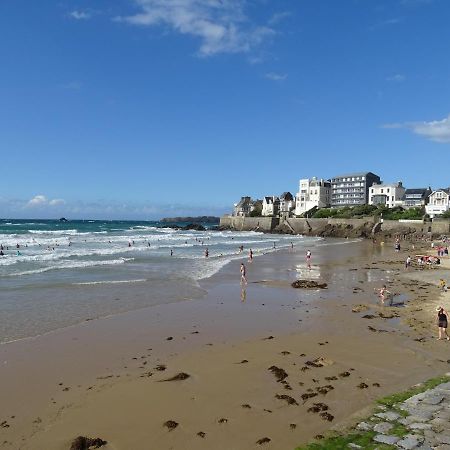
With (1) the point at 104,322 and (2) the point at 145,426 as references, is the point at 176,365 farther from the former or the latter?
(1) the point at 104,322

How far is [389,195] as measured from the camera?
111 meters

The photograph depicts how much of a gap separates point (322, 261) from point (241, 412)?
30.3 meters

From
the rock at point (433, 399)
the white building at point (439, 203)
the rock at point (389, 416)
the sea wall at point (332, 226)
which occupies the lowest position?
the rock at point (389, 416)

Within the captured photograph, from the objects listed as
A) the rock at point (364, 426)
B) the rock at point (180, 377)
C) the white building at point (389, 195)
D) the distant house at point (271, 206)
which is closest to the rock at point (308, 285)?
the rock at point (180, 377)

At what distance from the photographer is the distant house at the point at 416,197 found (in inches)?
4064

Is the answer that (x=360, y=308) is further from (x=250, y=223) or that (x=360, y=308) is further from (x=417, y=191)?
(x=417, y=191)

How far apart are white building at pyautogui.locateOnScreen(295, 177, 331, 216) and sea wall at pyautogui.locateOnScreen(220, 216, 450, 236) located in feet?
60.7

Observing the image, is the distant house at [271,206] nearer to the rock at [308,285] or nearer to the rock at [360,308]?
the rock at [308,285]

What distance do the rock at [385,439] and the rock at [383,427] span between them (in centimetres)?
16

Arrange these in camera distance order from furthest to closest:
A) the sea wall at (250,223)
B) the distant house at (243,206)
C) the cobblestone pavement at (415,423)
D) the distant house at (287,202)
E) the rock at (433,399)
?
the distant house at (243,206) → the distant house at (287,202) → the sea wall at (250,223) → the rock at (433,399) → the cobblestone pavement at (415,423)

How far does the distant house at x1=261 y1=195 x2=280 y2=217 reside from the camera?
132 m

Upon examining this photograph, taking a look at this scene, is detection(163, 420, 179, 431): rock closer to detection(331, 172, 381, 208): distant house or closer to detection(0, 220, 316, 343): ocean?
detection(0, 220, 316, 343): ocean

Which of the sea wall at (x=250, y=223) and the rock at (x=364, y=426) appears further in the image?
the sea wall at (x=250, y=223)

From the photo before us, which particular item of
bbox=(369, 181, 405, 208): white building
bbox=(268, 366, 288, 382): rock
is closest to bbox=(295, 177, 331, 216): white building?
bbox=(369, 181, 405, 208): white building
